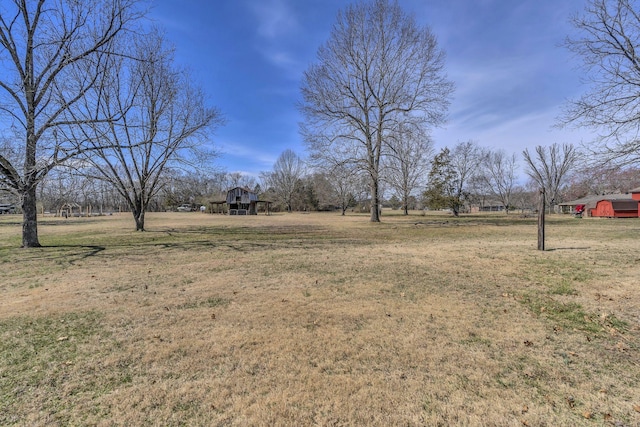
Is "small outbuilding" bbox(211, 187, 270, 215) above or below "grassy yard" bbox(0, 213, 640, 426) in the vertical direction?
above

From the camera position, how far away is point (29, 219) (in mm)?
11219

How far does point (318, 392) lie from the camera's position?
103 inches

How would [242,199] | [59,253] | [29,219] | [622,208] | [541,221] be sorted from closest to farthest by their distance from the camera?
[59,253], [541,221], [29,219], [622,208], [242,199]

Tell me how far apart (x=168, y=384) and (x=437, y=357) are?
2.74m

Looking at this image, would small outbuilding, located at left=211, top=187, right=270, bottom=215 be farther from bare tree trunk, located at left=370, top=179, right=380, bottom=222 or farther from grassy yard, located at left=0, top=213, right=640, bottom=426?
grassy yard, located at left=0, top=213, right=640, bottom=426

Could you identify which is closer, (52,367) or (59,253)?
(52,367)

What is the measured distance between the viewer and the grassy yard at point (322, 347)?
7.93ft

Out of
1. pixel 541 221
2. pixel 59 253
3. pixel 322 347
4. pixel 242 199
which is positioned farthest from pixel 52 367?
pixel 242 199

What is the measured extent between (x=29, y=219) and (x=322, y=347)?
1351 cm

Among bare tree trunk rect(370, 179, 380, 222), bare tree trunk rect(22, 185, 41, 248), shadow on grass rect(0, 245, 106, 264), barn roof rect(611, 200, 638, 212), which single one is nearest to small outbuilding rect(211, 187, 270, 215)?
bare tree trunk rect(370, 179, 380, 222)

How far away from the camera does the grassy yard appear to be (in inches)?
95.2

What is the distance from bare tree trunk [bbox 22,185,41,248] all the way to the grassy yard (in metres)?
5.46

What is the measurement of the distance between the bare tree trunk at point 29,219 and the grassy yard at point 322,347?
546 cm

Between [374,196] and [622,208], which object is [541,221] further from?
[622,208]
